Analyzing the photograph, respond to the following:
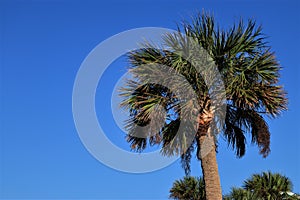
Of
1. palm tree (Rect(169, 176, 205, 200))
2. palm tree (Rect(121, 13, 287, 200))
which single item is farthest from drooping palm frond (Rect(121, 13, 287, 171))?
palm tree (Rect(169, 176, 205, 200))

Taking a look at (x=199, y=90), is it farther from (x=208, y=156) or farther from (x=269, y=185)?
(x=269, y=185)

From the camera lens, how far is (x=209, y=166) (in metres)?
11.5

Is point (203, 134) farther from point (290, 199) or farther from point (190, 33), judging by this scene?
point (290, 199)

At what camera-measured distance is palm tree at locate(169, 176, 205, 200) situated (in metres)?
25.6

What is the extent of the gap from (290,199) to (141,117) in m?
17.5

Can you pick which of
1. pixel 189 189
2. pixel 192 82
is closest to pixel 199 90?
pixel 192 82

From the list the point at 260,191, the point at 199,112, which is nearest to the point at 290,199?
the point at 260,191

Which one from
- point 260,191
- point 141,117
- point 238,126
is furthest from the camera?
point 260,191

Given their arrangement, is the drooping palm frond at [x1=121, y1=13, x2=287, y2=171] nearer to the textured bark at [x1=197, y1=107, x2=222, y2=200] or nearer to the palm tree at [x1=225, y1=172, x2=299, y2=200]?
the textured bark at [x1=197, y1=107, x2=222, y2=200]

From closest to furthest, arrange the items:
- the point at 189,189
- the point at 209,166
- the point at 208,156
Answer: the point at 209,166
the point at 208,156
the point at 189,189

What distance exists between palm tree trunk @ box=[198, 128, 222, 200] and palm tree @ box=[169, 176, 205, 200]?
46.0 feet

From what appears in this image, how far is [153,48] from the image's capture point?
12.3 m

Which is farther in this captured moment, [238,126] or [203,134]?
[238,126]

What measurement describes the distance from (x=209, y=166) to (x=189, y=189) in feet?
48.5
